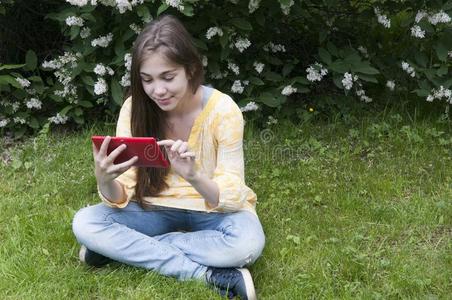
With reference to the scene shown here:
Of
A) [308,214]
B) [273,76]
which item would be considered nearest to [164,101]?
[308,214]

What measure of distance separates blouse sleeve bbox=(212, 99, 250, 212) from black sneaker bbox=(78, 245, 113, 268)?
625mm

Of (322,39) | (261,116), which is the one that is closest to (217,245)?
(261,116)

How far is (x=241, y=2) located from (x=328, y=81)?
1.11 metres

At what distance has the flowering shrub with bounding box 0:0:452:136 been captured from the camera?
4.49 m

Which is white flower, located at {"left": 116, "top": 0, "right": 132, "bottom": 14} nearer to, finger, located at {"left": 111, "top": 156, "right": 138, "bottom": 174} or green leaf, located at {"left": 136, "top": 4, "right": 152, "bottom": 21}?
green leaf, located at {"left": 136, "top": 4, "right": 152, "bottom": 21}

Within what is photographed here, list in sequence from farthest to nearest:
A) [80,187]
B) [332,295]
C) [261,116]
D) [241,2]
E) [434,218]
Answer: [261,116], [241,2], [80,187], [434,218], [332,295]

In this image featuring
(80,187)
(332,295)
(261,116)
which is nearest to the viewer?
(332,295)

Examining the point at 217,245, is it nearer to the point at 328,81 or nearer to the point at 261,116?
the point at 261,116

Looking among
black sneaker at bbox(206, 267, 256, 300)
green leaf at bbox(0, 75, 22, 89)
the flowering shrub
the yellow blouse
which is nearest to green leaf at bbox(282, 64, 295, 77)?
the flowering shrub

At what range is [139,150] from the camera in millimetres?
2729

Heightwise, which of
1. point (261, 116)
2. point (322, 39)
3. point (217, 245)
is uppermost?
point (322, 39)

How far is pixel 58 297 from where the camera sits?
9.43 ft

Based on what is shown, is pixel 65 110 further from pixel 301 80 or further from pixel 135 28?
pixel 301 80

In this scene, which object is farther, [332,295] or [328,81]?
[328,81]
